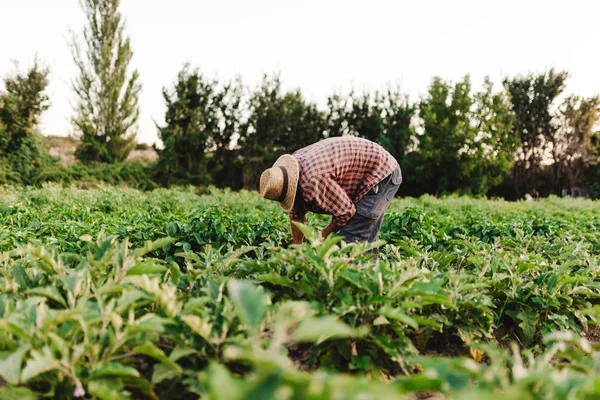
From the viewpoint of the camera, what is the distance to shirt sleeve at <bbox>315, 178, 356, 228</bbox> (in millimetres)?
3424

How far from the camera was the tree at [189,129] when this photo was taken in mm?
22641

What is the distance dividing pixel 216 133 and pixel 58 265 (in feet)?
76.6

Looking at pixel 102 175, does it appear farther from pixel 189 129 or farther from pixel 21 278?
pixel 21 278

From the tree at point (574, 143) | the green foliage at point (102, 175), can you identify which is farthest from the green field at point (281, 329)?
the tree at point (574, 143)

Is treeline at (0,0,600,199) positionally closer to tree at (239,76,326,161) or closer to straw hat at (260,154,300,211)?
tree at (239,76,326,161)

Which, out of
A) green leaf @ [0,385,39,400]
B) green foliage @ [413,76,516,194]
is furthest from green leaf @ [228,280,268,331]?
green foliage @ [413,76,516,194]

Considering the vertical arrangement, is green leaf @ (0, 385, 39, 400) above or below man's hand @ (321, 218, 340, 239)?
below

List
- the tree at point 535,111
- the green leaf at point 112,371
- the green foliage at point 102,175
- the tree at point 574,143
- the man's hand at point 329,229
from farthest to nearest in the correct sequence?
the tree at point 535,111
the tree at point 574,143
the green foliage at point 102,175
the man's hand at point 329,229
the green leaf at point 112,371

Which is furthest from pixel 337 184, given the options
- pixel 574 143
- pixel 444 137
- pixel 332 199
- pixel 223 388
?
pixel 574 143

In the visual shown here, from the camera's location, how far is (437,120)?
2708cm

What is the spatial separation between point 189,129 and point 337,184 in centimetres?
2096

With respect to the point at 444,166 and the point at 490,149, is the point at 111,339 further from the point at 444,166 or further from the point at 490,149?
the point at 490,149

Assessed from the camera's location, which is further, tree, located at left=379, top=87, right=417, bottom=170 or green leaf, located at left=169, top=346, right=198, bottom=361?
tree, located at left=379, top=87, right=417, bottom=170

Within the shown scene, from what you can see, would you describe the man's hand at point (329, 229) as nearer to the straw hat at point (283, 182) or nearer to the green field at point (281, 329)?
the straw hat at point (283, 182)
